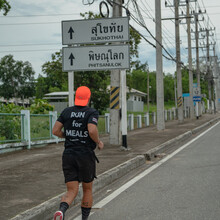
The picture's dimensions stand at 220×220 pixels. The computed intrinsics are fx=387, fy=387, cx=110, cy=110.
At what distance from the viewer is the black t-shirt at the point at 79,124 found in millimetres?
4387

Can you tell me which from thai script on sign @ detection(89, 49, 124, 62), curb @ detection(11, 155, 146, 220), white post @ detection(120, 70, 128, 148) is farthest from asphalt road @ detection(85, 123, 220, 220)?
thai script on sign @ detection(89, 49, 124, 62)

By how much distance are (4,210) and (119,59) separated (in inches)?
276

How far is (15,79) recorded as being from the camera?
296 feet

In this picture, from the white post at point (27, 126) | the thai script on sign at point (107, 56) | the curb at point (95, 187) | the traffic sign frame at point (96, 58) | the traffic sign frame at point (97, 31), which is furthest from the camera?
the white post at point (27, 126)

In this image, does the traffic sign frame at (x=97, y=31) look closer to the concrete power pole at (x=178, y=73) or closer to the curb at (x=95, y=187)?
the curb at (x=95, y=187)

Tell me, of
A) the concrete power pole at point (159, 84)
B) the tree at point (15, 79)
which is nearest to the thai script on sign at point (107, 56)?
the concrete power pole at point (159, 84)

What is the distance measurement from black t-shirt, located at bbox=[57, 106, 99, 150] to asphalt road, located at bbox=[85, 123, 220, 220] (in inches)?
50.5

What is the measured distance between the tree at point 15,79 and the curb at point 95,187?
8180 centimetres

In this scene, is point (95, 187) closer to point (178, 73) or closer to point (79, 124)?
point (79, 124)

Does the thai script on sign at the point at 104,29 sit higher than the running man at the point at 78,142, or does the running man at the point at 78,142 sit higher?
the thai script on sign at the point at 104,29

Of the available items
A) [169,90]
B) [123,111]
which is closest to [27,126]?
[123,111]

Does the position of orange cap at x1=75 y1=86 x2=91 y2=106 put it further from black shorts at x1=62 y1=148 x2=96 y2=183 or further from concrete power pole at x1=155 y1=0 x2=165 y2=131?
concrete power pole at x1=155 y1=0 x2=165 y2=131

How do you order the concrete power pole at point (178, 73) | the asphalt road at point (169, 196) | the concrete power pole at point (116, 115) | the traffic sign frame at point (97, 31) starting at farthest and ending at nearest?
the concrete power pole at point (178, 73), the concrete power pole at point (116, 115), the traffic sign frame at point (97, 31), the asphalt road at point (169, 196)

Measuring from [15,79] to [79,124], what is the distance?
88722mm
